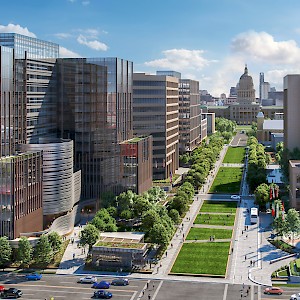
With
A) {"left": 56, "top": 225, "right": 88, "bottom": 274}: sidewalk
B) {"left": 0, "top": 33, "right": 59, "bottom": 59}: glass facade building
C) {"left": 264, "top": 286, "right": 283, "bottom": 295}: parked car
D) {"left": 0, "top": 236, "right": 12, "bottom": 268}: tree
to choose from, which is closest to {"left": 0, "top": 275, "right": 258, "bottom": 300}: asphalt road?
{"left": 264, "top": 286, "right": 283, "bottom": 295}: parked car

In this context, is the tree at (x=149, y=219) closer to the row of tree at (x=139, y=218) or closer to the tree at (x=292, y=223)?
the row of tree at (x=139, y=218)

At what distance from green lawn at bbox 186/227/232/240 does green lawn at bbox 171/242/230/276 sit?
416 centimetres

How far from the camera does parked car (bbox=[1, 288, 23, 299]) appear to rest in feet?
221

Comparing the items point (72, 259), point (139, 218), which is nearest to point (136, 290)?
point (72, 259)

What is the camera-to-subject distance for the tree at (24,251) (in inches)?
3066

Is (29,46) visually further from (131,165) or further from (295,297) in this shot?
(295,297)

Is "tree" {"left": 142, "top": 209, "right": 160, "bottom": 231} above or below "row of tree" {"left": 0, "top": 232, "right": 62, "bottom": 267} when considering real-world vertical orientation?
above

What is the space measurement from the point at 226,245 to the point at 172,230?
982 cm

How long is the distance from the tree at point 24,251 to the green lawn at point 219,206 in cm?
4948

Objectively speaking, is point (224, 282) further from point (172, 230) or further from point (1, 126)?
point (1, 126)

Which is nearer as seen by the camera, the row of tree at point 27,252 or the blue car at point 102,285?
the blue car at point 102,285

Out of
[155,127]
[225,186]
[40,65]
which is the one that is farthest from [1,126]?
[225,186]

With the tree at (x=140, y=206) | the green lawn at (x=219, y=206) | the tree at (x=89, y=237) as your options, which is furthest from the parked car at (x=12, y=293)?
the green lawn at (x=219, y=206)

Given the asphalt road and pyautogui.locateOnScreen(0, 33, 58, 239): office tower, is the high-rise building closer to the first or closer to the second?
pyautogui.locateOnScreen(0, 33, 58, 239): office tower
